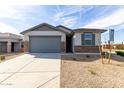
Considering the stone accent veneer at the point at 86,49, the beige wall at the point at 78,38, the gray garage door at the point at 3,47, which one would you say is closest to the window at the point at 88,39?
the stone accent veneer at the point at 86,49

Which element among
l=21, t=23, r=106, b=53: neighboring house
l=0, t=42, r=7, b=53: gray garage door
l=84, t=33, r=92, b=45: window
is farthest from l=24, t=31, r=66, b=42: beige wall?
l=0, t=42, r=7, b=53: gray garage door

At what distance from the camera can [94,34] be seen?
72.9ft

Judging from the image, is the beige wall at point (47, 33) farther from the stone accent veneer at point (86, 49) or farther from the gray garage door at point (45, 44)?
the stone accent veneer at point (86, 49)

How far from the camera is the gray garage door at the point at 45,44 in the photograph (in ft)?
77.9

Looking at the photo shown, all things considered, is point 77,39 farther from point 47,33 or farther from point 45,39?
point 45,39

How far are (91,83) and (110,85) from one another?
2.63ft

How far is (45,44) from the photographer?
2377 cm

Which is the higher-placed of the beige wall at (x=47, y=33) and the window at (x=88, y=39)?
the beige wall at (x=47, y=33)

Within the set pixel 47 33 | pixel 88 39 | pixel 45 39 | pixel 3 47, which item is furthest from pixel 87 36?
pixel 3 47

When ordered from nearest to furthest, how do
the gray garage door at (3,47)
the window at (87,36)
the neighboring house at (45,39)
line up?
1. the window at (87,36)
2. the neighboring house at (45,39)
3. the gray garage door at (3,47)

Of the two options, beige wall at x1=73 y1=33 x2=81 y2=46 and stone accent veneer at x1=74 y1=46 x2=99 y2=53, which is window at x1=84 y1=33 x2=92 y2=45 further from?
beige wall at x1=73 y1=33 x2=81 y2=46

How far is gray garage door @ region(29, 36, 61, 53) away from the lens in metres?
23.7
